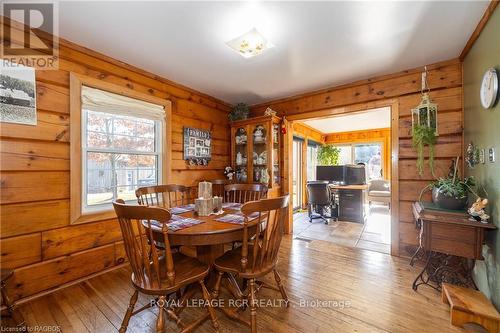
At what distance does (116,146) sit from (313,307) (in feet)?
8.70

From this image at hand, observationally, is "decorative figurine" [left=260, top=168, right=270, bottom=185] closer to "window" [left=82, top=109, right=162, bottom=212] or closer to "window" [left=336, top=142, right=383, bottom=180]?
"window" [left=82, top=109, right=162, bottom=212]

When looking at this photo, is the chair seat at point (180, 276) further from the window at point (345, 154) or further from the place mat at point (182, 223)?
the window at point (345, 154)

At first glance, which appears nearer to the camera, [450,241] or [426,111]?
[450,241]

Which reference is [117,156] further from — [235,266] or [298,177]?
[298,177]

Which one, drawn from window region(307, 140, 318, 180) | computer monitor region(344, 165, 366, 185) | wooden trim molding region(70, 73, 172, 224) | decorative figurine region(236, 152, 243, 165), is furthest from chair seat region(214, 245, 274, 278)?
window region(307, 140, 318, 180)

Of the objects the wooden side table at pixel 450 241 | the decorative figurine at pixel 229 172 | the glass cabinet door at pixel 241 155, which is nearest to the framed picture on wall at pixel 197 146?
the decorative figurine at pixel 229 172

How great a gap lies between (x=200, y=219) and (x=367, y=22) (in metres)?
2.17

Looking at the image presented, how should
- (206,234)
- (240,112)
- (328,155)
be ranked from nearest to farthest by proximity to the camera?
(206,234) < (240,112) < (328,155)

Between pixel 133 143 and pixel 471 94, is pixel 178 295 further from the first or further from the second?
pixel 471 94

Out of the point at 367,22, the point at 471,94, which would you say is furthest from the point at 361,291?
the point at 367,22

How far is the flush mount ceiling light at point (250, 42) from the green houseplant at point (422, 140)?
1981 mm

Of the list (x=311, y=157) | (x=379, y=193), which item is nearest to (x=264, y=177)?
(x=311, y=157)

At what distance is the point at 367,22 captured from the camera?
176cm

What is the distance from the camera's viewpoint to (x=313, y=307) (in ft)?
5.75
